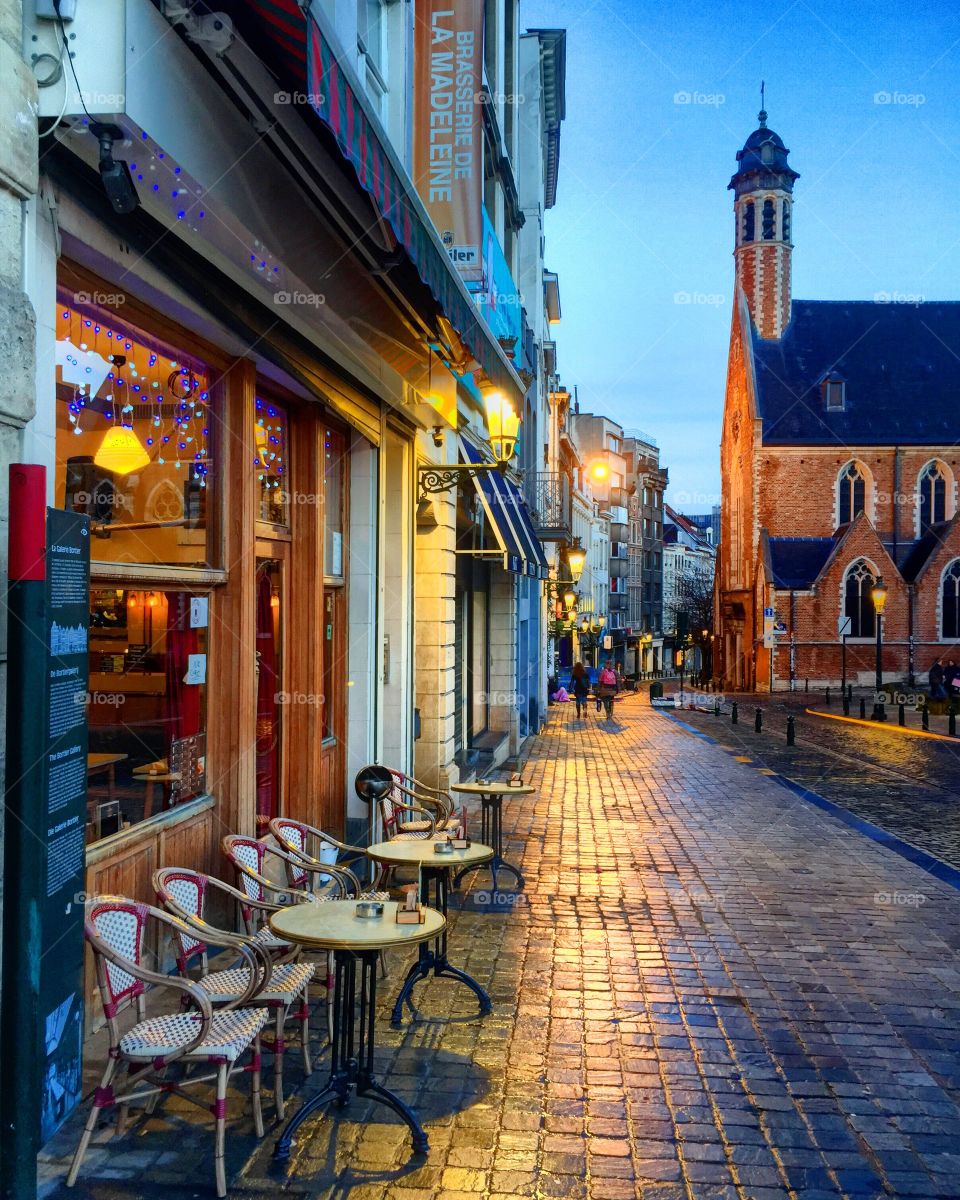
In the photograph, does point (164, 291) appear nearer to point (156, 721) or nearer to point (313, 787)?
point (156, 721)

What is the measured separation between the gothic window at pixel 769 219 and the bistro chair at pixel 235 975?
5889 cm

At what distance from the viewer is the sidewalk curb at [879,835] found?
927 centimetres

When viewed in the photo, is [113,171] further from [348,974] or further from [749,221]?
[749,221]

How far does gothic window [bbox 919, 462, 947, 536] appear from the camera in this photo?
50.5 m

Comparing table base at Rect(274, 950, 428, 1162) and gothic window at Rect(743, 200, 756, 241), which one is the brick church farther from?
table base at Rect(274, 950, 428, 1162)

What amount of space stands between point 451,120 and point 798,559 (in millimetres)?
42745

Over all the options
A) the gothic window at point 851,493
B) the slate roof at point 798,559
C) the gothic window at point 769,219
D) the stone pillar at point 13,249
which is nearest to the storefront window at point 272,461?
the stone pillar at point 13,249

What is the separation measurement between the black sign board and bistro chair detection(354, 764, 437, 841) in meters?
3.80

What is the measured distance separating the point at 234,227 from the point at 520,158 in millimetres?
17583

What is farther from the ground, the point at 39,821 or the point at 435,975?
the point at 39,821

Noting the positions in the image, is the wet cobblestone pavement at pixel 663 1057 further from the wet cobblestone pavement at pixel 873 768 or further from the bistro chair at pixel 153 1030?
the wet cobblestone pavement at pixel 873 768

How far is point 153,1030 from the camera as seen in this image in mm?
4078

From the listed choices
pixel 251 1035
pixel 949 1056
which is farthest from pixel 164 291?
pixel 949 1056

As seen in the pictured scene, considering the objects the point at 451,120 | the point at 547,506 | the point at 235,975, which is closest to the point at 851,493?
the point at 547,506
